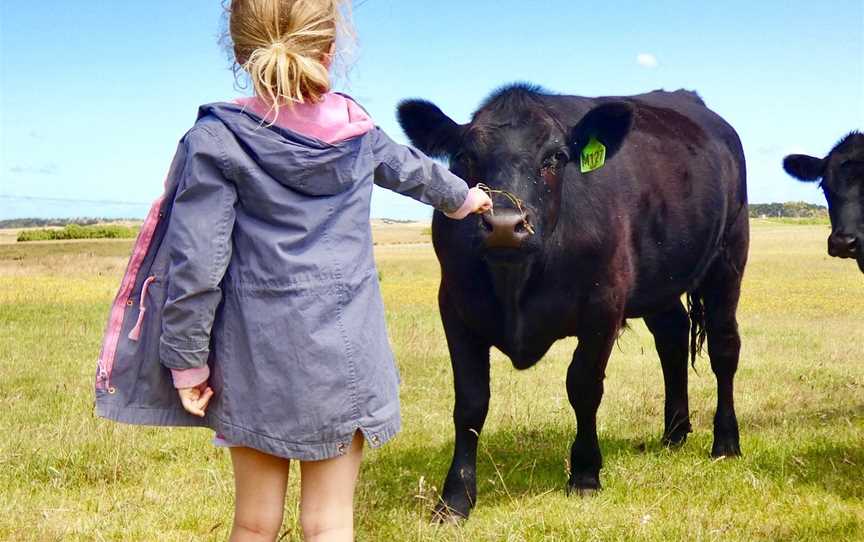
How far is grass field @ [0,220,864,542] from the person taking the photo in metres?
4.76

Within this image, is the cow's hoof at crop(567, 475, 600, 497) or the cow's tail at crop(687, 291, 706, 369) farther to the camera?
the cow's tail at crop(687, 291, 706, 369)

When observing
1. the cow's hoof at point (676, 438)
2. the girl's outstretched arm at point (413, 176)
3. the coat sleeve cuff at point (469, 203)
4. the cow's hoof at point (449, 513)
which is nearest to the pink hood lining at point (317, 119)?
the girl's outstretched arm at point (413, 176)

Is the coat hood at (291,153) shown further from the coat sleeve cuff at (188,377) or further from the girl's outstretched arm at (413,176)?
the coat sleeve cuff at (188,377)

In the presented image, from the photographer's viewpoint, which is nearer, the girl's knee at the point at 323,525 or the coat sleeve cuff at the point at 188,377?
the coat sleeve cuff at the point at 188,377

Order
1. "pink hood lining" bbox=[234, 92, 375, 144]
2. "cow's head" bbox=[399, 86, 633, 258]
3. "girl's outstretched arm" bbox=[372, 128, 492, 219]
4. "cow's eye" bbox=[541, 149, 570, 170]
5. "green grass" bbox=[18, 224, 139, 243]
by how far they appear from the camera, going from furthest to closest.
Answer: "green grass" bbox=[18, 224, 139, 243] → "cow's eye" bbox=[541, 149, 570, 170] → "cow's head" bbox=[399, 86, 633, 258] → "girl's outstretched arm" bbox=[372, 128, 492, 219] → "pink hood lining" bbox=[234, 92, 375, 144]

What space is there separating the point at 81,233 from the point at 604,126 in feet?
226

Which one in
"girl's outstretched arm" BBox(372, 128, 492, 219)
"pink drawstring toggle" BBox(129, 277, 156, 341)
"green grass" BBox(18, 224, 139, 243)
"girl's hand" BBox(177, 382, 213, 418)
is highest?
"girl's outstretched arm" BBox(372, 128, 492, 219)

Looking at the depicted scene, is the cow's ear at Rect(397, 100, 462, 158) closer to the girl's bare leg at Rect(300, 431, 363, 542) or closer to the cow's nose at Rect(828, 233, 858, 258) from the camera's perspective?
the girl's bare leg at Rect(300, 431, 363, 542)

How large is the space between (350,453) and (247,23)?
146 centimetres

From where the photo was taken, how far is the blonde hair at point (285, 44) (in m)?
2.83

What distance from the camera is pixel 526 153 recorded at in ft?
16.6

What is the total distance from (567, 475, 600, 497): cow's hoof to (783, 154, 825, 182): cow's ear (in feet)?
17.9

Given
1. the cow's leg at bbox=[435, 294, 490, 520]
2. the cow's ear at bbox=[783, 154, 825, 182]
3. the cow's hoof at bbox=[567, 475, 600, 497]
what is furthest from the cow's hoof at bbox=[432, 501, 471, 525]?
the cow's ear at bbox=[783, 154, 825, 182]

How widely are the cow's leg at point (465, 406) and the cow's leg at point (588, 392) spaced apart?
0.60m
